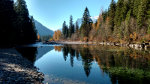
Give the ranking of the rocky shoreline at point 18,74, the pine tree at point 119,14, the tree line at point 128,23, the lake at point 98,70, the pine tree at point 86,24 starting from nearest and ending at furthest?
the rocky shoreline at point 18,74
the lake at point 98,70
the tree line at point 128,23
the pine tree at point 119,14
the pine tree at point 86,24

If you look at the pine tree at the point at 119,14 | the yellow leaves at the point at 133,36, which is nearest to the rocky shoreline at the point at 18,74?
the yellow leaves at the point at 133,36

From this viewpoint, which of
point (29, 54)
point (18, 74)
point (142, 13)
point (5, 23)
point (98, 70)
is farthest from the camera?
point (142, 13)

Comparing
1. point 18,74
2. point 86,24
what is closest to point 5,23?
point 18,74

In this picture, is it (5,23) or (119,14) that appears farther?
(119,14)

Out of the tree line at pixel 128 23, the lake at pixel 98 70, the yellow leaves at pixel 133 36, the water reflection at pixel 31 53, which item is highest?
the tree line at pixel 128 23

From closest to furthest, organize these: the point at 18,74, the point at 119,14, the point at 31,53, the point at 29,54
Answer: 1. the point at 18,74
2. the point at 29,54
3. the point at 31,53
4. the point at 119,14

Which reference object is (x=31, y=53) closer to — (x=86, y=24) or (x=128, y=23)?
(x=128, y=23)

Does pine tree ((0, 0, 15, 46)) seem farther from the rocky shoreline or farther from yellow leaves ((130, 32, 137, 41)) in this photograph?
yellow leaves ((130, 32, 137, 41))

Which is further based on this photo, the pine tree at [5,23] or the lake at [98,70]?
the pine tree at [5,23]

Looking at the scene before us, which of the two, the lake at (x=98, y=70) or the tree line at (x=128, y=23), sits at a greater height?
the tree line at (x=128, y=23)

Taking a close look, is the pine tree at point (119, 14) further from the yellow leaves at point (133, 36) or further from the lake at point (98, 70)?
the lake at point (98, 70)

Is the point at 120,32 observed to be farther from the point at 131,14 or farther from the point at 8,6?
the point at 8,6

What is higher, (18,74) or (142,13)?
(142,13)

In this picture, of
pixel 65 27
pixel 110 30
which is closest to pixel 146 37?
pixel 110 30
